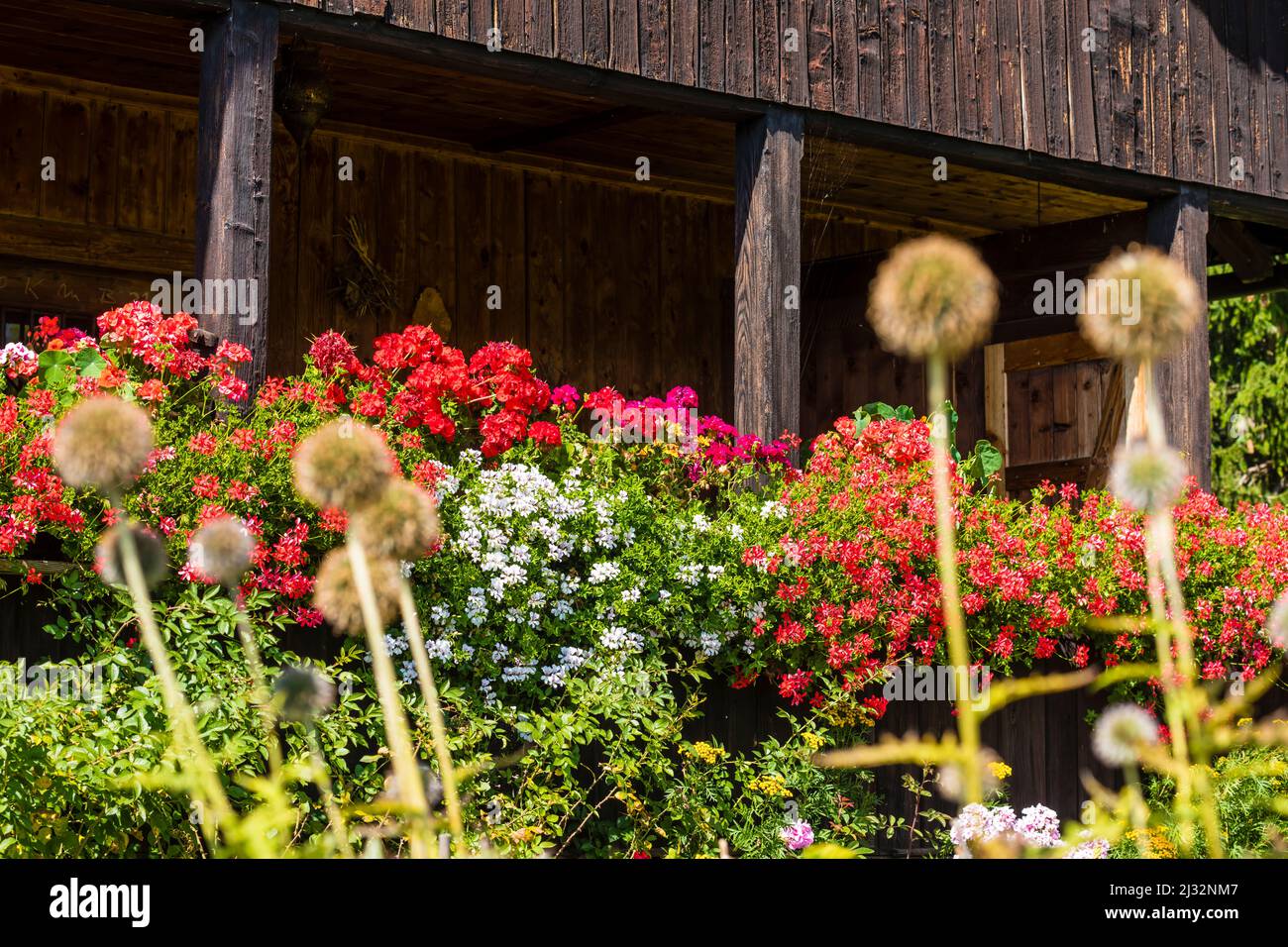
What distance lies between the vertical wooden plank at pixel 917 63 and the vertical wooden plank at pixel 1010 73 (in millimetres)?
519

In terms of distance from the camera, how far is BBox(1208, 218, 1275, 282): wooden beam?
35.8 feet

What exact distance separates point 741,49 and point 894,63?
0.99 metres

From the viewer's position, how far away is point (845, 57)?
8.00 metres

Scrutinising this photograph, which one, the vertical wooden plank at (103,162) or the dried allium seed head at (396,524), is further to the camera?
the vertical wooden plank at (103,162)

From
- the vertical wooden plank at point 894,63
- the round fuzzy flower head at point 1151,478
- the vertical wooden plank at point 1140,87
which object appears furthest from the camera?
the vertical wooden plank at point 1140,87

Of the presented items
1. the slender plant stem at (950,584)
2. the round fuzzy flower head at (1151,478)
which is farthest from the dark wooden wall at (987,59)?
the slender plant stem at (950,584)

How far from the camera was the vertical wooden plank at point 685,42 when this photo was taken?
736 cm

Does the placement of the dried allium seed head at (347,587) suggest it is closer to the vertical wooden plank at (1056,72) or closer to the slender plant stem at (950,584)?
the slender plant stem at (950,584)

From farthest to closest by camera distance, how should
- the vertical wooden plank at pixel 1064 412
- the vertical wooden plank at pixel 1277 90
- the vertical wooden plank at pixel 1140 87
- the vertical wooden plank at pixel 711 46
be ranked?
the vertical wooden plank at pixel 1064 412
the vertical wooden plank at pixel 1277 90
the vertical wooden plank at pixel 1140 87
the vertical wooden plank at pixel 711 46

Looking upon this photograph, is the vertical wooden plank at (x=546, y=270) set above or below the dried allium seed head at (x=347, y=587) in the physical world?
above
